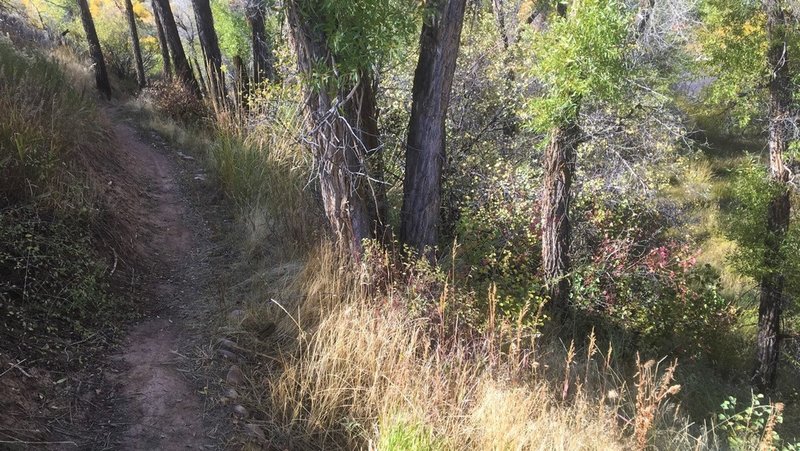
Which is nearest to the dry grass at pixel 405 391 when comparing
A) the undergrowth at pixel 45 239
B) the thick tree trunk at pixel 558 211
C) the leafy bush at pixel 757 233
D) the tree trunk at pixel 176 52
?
the undergrowth at pixel 45 239

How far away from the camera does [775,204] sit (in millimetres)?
8148

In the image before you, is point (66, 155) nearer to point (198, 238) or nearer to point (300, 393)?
point (198, 238)

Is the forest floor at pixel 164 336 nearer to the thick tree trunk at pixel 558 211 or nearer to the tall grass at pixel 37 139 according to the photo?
the tall grass at pixel 37 139

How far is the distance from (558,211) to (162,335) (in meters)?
4.97

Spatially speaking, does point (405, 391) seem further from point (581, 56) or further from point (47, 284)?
point (581, 56)

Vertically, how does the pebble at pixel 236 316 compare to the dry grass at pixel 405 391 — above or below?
above

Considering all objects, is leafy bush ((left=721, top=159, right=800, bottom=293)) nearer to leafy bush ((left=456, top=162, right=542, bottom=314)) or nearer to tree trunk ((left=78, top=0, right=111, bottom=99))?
leafy bush ((left=456, top=162, right=542, bottom=314))

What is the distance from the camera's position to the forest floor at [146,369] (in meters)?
2.67

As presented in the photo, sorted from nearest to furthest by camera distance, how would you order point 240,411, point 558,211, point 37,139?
1. point 240,411
2. point 37,139
3. point 558,211

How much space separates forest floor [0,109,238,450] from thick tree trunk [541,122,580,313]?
403 centimetres

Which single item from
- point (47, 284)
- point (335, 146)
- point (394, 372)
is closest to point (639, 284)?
point (335, 146)

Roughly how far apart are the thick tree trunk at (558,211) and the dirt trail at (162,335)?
4.17 meters

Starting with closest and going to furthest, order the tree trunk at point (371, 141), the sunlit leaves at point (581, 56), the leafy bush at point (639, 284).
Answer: the tree trunk at point (371, 141)
the sunlit leaves at point (581, 56)
the leafy bush at point (639, 284)

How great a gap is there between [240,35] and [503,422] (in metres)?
26.8
